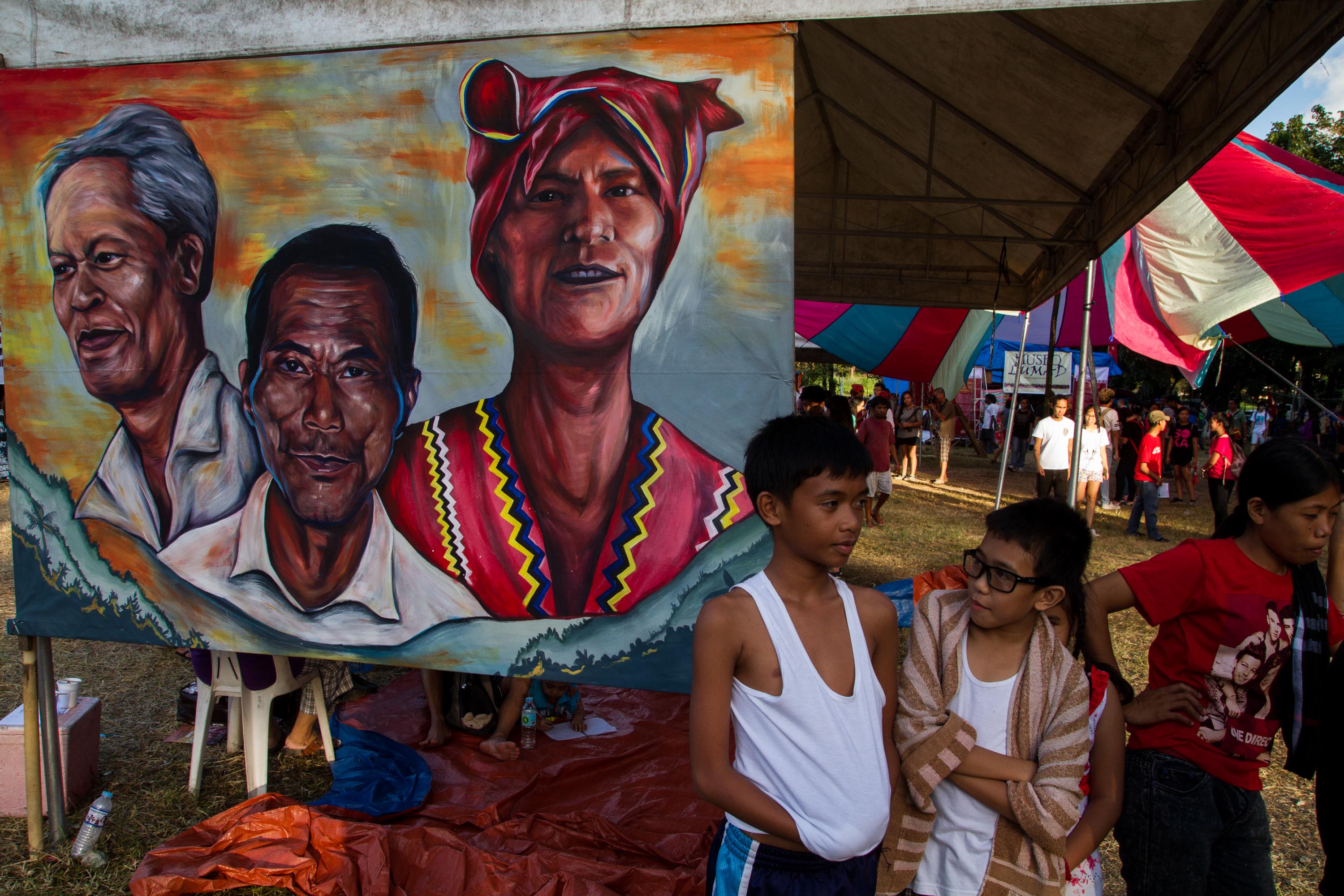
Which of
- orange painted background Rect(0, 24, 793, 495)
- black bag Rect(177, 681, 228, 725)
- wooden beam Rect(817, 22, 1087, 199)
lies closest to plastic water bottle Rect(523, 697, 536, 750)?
black bag Rect(177, 681, 228, 725)

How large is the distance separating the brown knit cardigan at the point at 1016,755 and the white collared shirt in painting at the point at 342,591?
55.0 inches

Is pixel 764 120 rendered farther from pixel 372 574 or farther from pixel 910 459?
pixel 910 459

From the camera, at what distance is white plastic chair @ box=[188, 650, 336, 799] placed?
3.47 metres

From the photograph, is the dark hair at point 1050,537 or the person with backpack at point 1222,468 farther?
the person with backpack at point 1222,468

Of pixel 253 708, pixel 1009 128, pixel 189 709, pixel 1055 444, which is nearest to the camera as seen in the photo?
pixel 253 708

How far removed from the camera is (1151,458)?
372 inches

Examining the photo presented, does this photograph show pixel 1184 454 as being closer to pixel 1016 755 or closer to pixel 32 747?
pixel 1016 755

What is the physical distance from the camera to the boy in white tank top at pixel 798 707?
5.09 feet

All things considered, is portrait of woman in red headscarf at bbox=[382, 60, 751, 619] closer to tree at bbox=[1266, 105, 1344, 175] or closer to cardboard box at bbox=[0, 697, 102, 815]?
cardboard box at bbox=[0, 697, 102, 815]

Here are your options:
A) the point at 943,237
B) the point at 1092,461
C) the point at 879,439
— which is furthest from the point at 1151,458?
the point at 943,237

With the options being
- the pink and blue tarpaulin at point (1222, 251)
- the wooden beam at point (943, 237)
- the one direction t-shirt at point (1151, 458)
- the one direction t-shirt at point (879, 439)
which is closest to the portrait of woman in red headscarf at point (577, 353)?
the wooden beam at point (943, 237)

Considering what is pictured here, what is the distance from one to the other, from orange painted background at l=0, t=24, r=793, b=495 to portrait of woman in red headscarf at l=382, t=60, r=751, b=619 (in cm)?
6

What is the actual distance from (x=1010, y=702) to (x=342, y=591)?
2002mm

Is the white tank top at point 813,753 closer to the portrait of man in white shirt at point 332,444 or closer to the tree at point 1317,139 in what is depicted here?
the portrait of man in white shirt at point 332,444
